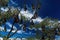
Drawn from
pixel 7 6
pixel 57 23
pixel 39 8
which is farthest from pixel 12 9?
pixel 57 23

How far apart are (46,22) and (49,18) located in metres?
0.19

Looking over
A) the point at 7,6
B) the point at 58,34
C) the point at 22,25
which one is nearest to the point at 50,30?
the point at 58,34

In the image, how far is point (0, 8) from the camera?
839 centimetres

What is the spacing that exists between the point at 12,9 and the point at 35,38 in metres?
0.96

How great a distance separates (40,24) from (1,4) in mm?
1132

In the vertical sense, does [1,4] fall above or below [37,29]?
above

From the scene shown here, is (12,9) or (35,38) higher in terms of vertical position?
(12,9)

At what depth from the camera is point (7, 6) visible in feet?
27.7

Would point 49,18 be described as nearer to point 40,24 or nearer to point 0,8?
point 40,24

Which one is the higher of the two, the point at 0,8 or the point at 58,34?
the point at 0,8

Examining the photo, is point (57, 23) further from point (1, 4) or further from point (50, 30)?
point (1, 4)

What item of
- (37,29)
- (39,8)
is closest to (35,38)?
(37,29)

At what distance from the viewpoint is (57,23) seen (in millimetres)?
8273

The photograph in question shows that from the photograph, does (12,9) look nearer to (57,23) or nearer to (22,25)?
(22,25)
